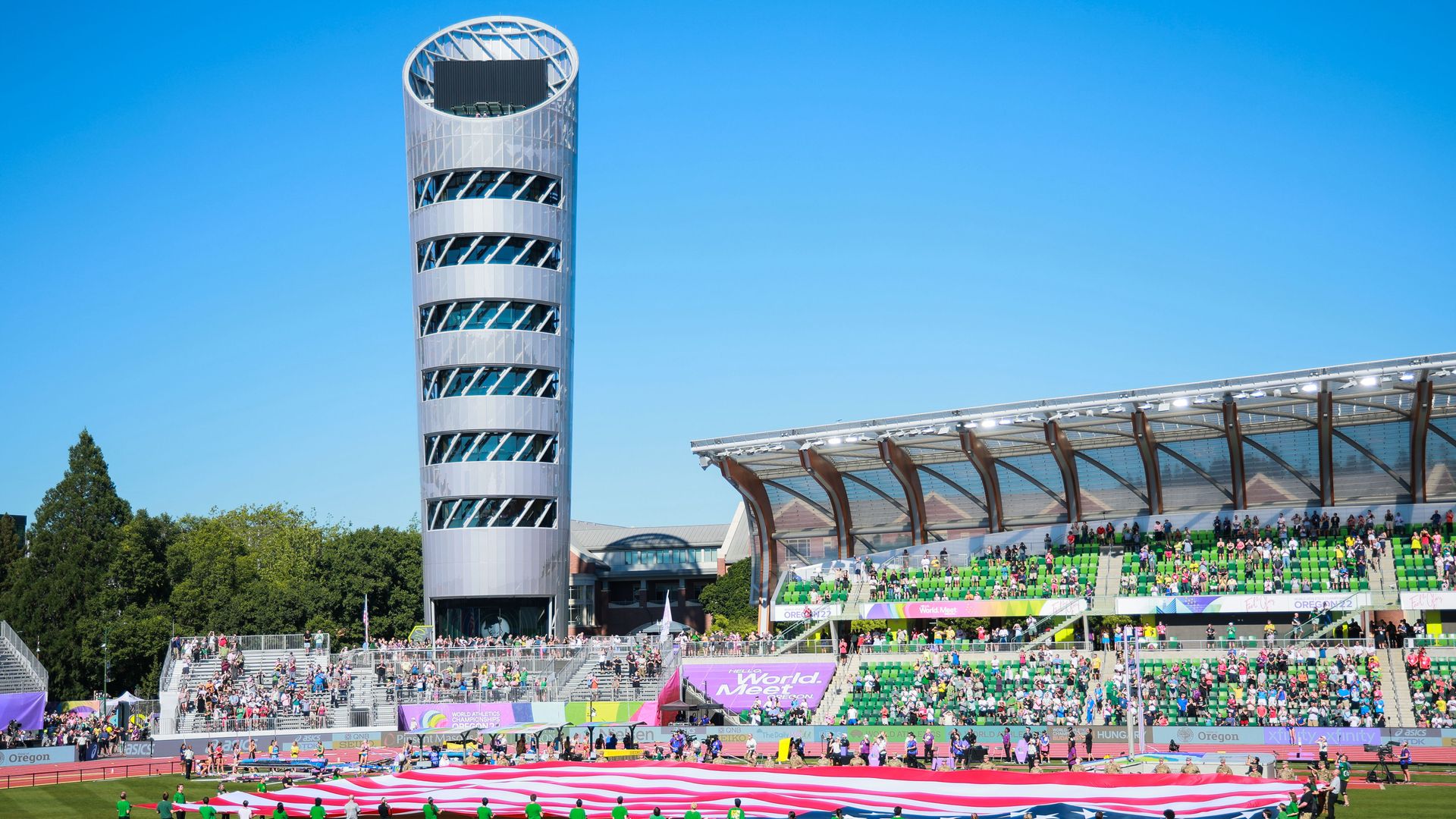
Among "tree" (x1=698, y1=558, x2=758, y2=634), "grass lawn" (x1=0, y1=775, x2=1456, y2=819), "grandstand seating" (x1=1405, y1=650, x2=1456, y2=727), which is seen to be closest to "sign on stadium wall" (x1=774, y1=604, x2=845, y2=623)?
"grandstand seating" (x1=1405, y1=650, x2=1456, y2=727)

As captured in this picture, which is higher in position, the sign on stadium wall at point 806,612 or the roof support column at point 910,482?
the roof support column at point 910,482

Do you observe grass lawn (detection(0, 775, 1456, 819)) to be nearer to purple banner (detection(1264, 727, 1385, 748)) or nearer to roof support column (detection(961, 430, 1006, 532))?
purple banner (detection(1264, 727, 1385, 748))

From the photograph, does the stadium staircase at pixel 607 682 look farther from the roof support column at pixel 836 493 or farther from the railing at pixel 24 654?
the railing at pixel 24 654

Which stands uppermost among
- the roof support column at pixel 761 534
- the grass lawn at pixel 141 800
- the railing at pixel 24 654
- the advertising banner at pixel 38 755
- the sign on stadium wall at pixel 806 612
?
the roof support column at pixel 761 534

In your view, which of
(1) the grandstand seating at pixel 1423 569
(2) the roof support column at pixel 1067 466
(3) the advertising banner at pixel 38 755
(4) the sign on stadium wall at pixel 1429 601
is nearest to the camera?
(4) the sign on stadium wall at pixel 1429 601

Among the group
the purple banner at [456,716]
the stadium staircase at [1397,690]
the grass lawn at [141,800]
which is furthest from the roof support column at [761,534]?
the grass lawn at [141,800]

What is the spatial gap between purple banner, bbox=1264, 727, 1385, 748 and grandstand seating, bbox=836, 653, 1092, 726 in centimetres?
693

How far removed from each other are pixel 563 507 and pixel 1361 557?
133 feet

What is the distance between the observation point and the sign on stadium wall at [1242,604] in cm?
5566

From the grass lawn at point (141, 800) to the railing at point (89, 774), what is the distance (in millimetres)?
1293

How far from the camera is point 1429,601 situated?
5428 cm

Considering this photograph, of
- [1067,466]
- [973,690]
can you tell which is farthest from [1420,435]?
[973,690]

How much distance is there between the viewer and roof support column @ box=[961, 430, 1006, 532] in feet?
212

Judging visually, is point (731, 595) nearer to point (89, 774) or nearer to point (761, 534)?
point (761, 534)
